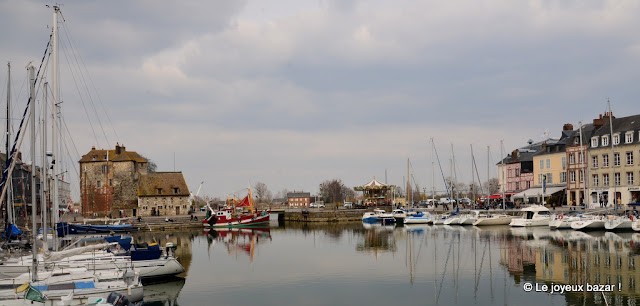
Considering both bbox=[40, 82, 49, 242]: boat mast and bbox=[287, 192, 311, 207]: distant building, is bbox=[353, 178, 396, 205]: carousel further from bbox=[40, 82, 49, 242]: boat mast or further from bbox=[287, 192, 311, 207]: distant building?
bbox=[287, 192, 311, 207]: distant building

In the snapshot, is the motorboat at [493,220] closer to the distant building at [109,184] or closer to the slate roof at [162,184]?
the slate roof at [162,184]

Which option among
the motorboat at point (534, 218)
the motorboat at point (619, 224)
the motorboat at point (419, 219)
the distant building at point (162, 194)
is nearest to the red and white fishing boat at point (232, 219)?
the distant building at point (162, 194)

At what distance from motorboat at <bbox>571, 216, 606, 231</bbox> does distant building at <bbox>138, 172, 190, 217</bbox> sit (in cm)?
4864

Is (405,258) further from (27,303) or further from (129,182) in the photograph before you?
(129,182)

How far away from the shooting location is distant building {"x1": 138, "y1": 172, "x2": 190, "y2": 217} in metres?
70.4

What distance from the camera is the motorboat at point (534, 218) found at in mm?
53344

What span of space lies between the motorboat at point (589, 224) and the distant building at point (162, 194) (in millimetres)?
48645

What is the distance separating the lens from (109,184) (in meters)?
70.2

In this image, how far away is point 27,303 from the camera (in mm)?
16391

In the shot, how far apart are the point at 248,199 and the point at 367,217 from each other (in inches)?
678

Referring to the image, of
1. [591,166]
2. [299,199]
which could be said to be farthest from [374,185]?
[299,199]

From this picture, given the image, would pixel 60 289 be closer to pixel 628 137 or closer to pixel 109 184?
pixel 109 184

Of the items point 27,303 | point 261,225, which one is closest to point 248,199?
point 261,225

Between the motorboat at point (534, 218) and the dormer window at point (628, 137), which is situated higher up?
the dormer window at point (628, 137)
